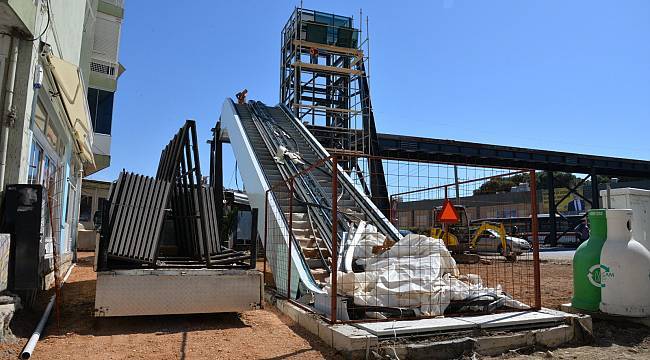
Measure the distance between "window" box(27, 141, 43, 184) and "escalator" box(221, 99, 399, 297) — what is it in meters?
4.00

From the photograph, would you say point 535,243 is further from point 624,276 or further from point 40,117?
point 40,117

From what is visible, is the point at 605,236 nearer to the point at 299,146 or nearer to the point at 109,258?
the point at 109,258

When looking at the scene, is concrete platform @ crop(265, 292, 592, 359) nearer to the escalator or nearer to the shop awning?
the escalator

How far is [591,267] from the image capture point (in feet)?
22.2

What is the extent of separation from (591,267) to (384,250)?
329 centimetres

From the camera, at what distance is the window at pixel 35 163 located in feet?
25.2

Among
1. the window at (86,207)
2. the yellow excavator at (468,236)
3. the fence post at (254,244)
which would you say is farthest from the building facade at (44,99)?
the window at (86,207)

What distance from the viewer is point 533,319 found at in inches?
236

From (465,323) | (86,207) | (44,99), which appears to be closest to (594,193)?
(465,323)

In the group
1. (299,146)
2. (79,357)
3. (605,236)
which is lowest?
(79,357)

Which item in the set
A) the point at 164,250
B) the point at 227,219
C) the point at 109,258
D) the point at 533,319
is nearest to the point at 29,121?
the point at 109,258

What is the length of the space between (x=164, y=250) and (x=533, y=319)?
5.98 meters

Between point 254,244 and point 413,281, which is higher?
point 254,244

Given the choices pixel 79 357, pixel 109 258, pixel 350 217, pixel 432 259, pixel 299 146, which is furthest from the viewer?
pixel 299 146
